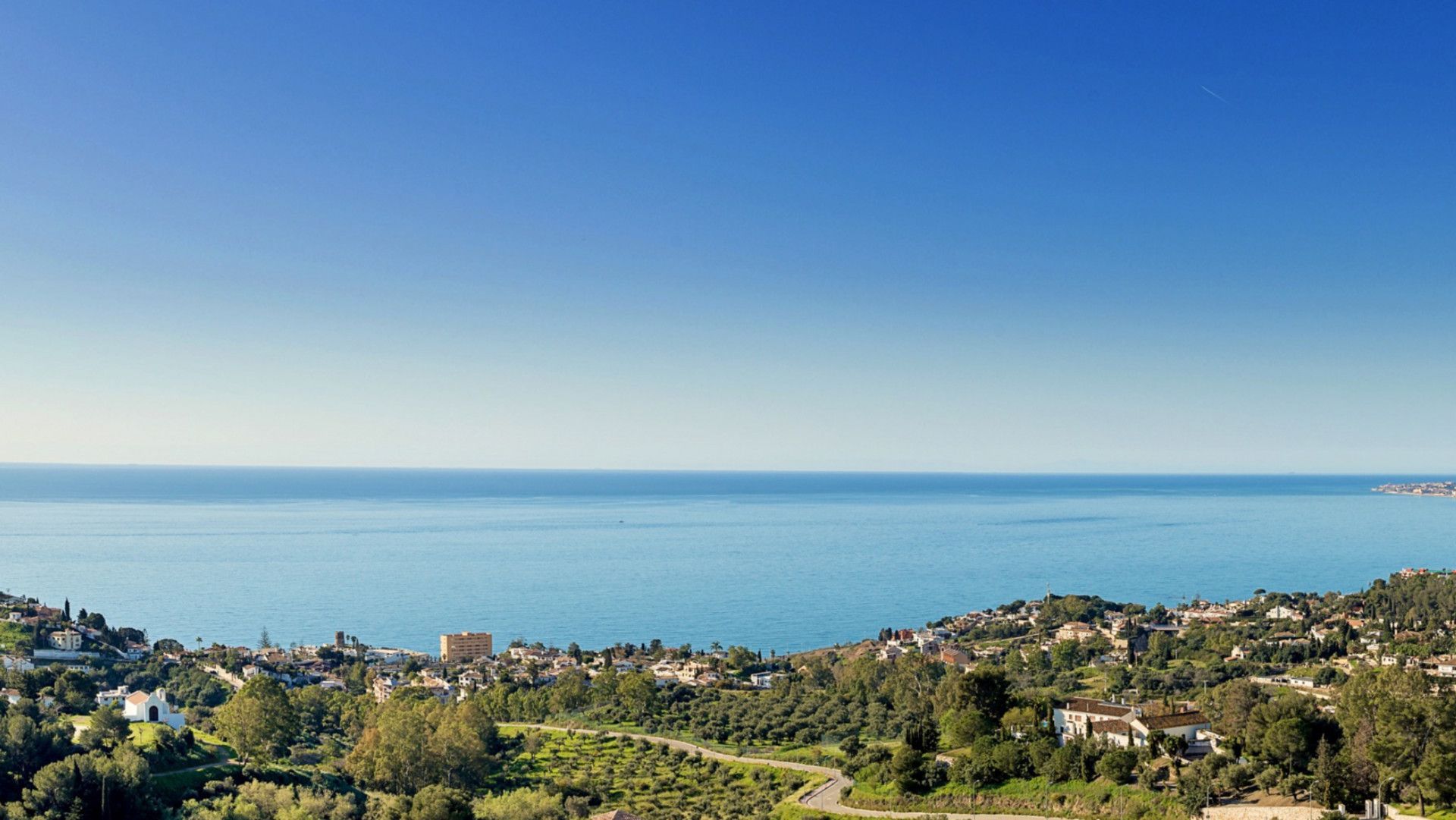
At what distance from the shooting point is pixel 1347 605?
70.2 metres

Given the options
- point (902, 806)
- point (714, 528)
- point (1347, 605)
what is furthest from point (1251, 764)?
point (714, 528)

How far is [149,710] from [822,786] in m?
26.8

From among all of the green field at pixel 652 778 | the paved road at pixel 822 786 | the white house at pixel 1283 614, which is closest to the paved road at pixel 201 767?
the green field at pixel 652 778

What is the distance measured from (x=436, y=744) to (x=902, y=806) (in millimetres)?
15796

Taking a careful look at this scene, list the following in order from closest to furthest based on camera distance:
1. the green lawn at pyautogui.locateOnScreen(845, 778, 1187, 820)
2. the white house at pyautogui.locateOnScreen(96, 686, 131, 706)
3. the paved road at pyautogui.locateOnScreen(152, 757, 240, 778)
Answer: the green lawn at pyautogui.locateOnScreen(845, 778, 1187, 820) < the paved road at pyautogui.locateOnScreen(152, 757, 240, 778) < the white house at pyautogui.locateOnScreen(96, 686, 131, 706)

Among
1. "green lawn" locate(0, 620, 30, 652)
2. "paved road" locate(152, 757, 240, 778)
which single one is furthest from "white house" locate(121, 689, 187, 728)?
"green lawn" locate(0, 620, 30, 652)

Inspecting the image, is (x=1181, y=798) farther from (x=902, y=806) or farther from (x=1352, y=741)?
(x=902, y=806)

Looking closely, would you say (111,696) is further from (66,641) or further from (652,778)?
(652,778)

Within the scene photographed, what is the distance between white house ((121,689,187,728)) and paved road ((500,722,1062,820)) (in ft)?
48.3

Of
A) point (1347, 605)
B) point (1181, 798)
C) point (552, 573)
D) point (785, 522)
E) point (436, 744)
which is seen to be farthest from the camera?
point (785, 522)

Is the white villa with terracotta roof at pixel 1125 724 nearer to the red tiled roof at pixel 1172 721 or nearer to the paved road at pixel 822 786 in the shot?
the red tiled roof at pixel 1172 721

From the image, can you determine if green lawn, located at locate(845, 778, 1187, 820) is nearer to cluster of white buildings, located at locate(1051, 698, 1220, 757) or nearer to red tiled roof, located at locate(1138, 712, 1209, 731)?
cluster of white buildings, located at locate(1051, 698, 1220, 757)

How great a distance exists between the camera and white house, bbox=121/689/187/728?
131ft

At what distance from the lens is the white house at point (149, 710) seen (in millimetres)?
39906
